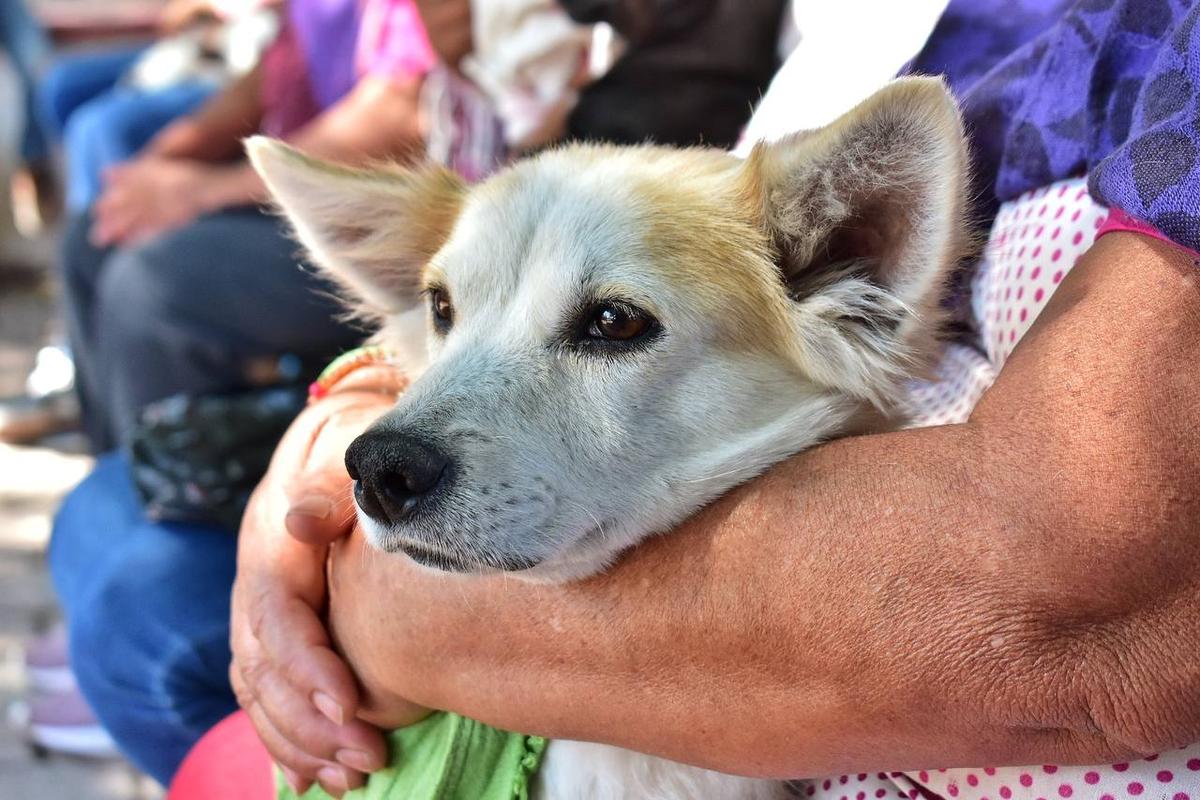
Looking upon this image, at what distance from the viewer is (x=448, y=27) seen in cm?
196

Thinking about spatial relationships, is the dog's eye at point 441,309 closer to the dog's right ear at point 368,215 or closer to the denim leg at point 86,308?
the dog's right ear at point 368,215

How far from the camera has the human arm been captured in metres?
2.06

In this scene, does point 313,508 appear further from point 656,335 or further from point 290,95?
point 290,95

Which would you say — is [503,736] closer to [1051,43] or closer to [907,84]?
[907,84]

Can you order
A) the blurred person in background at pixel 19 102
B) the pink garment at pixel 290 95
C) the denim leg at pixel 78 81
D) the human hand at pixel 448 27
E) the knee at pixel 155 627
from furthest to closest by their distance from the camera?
1. the blurred person in background at pixel 19 102
2. the denim leg at pixel 78 81
3. the pink garment at pixel 290 95
4. the human hand at pixel 448 27
5. the knee at pixel 155 627

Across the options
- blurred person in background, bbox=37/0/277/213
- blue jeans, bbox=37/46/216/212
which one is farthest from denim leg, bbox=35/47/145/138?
blue jeans, bbox=37/46/216/212

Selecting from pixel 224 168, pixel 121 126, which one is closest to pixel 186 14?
pixel 121 126

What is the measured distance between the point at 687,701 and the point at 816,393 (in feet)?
1.01

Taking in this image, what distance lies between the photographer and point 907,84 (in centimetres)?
74

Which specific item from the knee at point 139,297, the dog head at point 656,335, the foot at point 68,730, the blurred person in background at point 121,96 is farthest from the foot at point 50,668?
the dog head at point 656,335

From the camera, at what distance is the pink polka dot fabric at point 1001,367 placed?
708 mm

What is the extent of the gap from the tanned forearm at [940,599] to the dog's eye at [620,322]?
193 mm

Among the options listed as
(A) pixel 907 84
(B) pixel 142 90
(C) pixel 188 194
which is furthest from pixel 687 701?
(B) pixel 142 90

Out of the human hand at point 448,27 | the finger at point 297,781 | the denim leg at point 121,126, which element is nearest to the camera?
the finger at point 297,781
